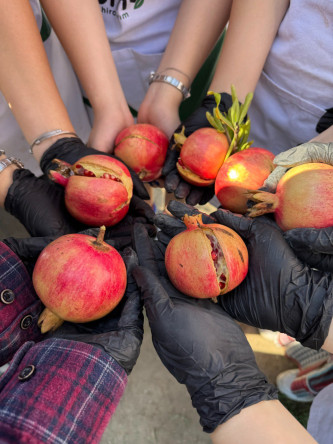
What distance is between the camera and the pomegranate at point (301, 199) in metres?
1.32

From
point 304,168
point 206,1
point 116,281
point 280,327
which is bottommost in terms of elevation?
point 280,327

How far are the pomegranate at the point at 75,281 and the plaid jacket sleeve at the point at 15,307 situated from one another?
53 millimetres

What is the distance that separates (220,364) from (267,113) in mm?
1761

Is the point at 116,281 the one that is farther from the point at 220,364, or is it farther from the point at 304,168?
the point at 304,168

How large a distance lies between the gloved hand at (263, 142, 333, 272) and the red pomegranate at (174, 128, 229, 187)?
34 centimetres

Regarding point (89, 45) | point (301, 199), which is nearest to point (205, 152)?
point (301, 199)

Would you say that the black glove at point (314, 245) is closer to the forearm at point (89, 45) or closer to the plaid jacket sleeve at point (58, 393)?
the plaid jacket sleeve at point (58, 393)

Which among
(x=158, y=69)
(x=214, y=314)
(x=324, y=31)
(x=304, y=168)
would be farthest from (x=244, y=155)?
(x=158, y=69)

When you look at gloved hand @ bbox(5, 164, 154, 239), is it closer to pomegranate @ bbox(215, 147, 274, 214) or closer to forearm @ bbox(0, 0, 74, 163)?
forearm @ bbox(0, 0, 74, 163)

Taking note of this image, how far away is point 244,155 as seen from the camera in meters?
1.61

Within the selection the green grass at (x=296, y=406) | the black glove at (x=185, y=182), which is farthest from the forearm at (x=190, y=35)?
the green grass at (x=296, y=406)

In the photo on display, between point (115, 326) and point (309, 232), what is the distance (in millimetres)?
910

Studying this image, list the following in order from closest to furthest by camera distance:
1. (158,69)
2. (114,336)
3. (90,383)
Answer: (90,383) < (114,336) < (158,69)

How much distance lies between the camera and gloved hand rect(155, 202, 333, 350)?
→ 132 centimetres
